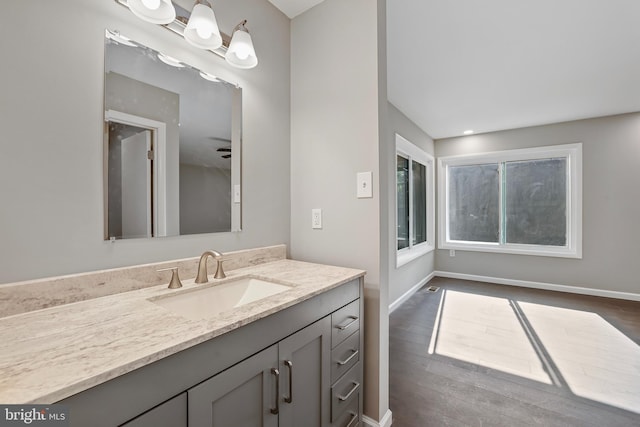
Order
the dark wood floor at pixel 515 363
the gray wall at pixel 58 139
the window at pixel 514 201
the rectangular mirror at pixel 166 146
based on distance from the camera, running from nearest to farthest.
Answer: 1. the gray wall at pixel 58 139
2. the rectangular mirror at pixel 166 146
3. the dark wood floor at pixel 515 363
4. the window at pixel 514 201

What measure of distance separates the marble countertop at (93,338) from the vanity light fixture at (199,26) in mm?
1090

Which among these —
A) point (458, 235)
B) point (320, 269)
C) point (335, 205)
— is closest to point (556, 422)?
point (320, 269)

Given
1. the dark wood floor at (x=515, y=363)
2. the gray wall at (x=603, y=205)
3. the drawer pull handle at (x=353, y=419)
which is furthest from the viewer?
the gray wall at (x=603, y=205)

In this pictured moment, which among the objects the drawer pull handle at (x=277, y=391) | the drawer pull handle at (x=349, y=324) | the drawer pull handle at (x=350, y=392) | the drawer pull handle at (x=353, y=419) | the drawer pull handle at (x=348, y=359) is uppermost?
the drawer pull handle at (x=349, y=324)

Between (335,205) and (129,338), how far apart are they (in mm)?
1142

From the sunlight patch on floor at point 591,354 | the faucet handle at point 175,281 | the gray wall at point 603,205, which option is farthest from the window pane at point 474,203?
the faucet handle at point 175,281

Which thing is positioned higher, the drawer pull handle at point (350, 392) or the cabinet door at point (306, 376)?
A: the cabinet door at point (306, 376)

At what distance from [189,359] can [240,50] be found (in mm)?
1375

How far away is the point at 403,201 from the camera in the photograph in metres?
3.91

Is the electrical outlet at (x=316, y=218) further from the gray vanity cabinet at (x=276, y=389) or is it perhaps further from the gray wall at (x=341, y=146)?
the gray vanity cabinet at (x=276, y=389)

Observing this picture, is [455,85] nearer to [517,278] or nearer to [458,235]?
[458,235]

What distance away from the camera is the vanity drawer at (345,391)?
120 cm

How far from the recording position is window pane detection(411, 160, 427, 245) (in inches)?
168

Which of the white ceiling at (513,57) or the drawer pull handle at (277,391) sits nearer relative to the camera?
the drawer pull handle at (277,391)
